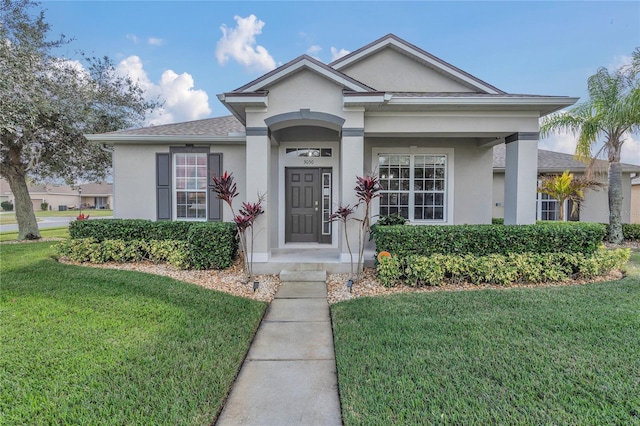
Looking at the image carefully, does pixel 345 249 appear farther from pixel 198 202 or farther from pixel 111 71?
pixel 111 71

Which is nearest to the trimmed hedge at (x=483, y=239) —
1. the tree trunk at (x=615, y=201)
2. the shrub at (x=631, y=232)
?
the tree trunk at (x=615, y=201)

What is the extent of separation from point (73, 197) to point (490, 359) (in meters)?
67.4

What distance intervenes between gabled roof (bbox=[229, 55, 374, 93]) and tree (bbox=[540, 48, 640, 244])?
808 centimetres

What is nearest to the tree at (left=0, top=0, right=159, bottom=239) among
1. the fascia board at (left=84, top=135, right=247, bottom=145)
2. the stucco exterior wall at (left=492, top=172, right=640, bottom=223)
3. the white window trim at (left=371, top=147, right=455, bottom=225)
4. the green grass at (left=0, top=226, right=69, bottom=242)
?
the green grass at (left=0, top=226, right=69, bottom=242)

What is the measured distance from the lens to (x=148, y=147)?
30.7ft

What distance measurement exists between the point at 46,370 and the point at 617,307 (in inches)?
299

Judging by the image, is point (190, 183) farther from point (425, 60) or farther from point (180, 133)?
point (425, 60)

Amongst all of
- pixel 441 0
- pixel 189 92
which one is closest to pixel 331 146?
pixel 441 0

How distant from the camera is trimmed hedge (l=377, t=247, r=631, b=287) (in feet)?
20.3

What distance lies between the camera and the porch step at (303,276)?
669 cm

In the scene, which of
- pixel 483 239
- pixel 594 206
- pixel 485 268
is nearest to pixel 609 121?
pixel 594 206

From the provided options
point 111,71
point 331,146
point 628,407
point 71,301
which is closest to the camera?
point 628,407

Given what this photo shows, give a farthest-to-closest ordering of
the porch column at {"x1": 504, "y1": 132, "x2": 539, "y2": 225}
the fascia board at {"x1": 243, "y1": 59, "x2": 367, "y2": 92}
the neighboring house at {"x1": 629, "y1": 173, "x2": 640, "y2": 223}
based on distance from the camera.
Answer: the neighboring house at {"x1": 629, "y1": 173, "x2": 640, "y2": 223}, the porch column at {"x1": 504, "y1": 132, "x2": 539, "y2": 225}, the fascia board at {"x1": 243, "y1": 59, "x2": 367, "y2": 92}

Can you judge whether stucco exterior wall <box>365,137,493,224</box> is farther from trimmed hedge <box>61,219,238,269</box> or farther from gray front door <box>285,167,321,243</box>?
trimmed hedge <box>61,219,238,269</box>
